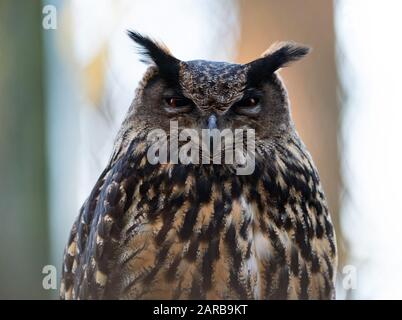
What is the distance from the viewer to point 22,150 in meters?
3.11

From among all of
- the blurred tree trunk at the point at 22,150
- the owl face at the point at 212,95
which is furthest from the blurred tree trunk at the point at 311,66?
the blurred tree trunk at the point at 22,150

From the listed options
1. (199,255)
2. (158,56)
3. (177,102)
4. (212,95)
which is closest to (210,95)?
(212,95)

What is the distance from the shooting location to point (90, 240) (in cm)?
271

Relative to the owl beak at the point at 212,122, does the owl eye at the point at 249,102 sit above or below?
above

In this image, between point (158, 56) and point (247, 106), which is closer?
point (247, 106)

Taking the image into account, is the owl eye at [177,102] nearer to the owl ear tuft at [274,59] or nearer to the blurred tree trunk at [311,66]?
the owl ear tuft at [274,59]

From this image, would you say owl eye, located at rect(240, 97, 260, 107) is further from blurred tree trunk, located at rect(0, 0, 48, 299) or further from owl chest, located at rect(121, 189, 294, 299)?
blurred tree trunk, located at rect(0, 0, 48, 299)

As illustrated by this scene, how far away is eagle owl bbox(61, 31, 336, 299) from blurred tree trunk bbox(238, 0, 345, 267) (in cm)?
77

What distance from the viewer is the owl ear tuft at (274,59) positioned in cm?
281

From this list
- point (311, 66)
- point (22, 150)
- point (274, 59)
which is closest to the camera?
point (274, 59)

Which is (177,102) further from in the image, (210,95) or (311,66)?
(311,66)

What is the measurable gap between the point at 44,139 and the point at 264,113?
88cm

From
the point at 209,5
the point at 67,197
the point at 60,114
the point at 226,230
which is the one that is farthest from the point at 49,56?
the point at 226,230

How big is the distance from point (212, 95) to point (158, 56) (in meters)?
0.31
